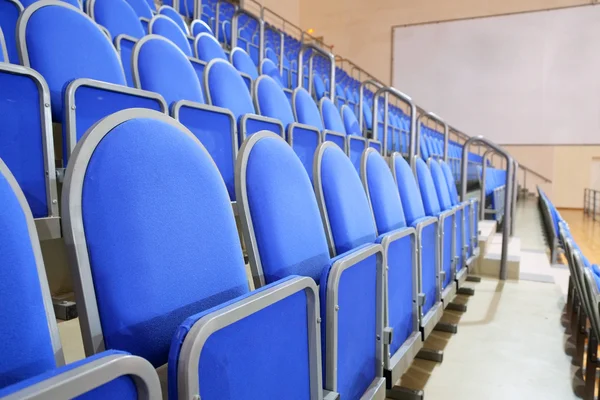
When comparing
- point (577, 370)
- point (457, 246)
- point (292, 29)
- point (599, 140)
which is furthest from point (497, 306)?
point (292, 29)

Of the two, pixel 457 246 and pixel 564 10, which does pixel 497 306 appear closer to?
pixel 457 246

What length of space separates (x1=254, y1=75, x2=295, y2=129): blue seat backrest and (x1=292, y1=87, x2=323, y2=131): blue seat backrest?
77 mm

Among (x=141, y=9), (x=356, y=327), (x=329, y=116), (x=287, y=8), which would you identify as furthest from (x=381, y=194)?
(x=287, y=8)

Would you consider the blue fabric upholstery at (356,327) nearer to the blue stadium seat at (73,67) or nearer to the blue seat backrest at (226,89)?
the blue stadium seat at (73,67)

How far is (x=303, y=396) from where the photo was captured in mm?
270

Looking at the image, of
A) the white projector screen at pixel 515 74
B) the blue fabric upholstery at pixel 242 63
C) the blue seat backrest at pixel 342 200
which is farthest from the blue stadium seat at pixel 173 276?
the white projector screen at pixel 515 74

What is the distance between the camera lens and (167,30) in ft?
2.72

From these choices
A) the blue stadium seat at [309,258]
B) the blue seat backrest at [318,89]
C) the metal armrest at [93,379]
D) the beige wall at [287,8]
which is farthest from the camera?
the beige wall at [287,8]

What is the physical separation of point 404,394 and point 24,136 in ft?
1.45

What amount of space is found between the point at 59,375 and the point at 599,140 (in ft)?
11.7

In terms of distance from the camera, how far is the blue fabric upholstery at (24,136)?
0.32 m

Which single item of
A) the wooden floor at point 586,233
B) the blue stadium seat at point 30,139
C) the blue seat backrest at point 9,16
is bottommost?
the wooden floor at point 586,233

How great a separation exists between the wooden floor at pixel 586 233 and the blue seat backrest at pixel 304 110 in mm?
1276

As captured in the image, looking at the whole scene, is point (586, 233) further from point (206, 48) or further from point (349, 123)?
point (206, 48)
